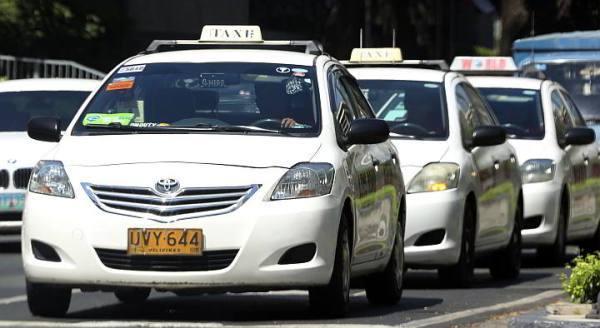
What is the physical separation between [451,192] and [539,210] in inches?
136

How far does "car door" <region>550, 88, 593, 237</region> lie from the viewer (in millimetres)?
18359

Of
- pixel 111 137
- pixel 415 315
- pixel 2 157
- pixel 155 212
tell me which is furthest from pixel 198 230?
pixel 2 157

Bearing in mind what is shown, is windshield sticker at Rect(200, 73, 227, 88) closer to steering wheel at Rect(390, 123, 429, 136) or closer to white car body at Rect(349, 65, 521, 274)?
white car body at Rect(349, 65, 521, 274)

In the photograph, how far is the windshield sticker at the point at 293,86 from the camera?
38.0 ft

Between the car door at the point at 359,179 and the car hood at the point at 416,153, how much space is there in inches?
84.6

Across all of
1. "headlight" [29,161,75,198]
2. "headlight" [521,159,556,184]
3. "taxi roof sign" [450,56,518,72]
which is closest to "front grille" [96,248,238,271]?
"headlight" [29,161,75,198]

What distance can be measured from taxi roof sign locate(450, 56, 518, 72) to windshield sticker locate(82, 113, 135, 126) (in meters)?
10.0

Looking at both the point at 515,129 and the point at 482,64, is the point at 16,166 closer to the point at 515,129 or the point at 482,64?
the point at 515,129

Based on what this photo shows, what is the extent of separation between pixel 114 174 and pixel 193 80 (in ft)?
4.62

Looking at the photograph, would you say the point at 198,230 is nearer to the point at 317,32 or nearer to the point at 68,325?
the point at 68,325

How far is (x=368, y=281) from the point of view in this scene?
486 inches

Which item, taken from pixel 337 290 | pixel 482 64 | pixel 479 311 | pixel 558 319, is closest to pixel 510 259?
pixel 479 311

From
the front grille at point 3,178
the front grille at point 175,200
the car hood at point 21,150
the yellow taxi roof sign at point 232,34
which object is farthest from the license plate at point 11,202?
the front grille at point 175,200

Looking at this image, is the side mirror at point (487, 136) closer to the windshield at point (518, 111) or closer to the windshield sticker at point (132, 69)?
the windshield at point (518, 111)
